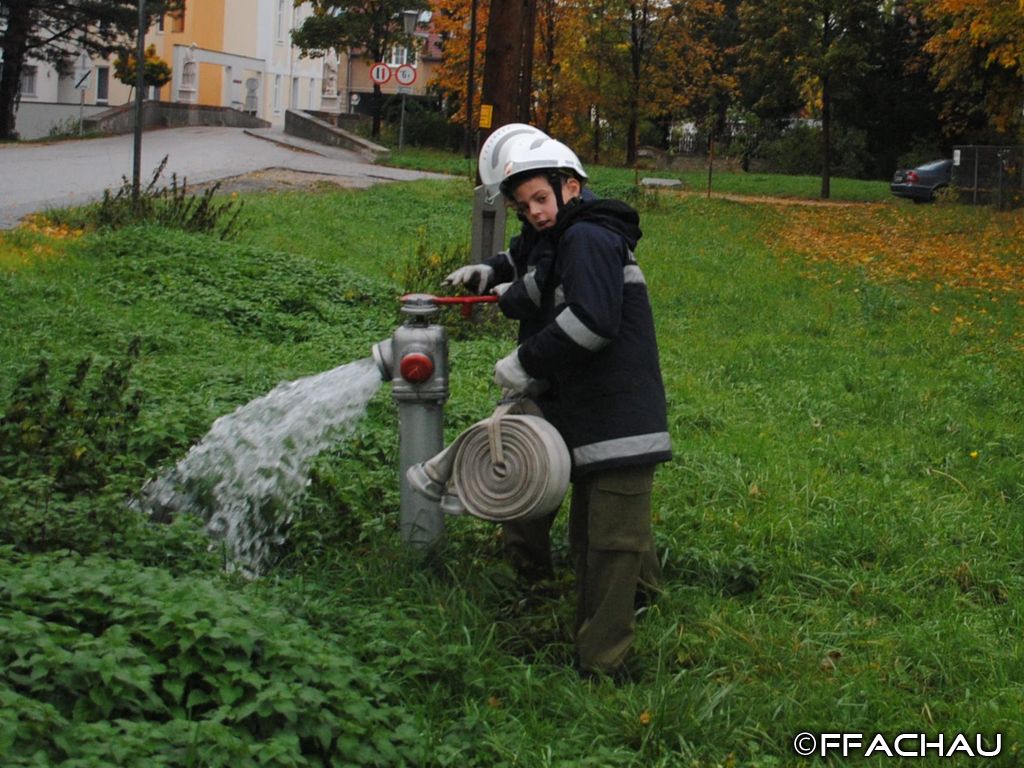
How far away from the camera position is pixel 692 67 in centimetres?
5053

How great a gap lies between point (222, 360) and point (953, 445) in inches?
164

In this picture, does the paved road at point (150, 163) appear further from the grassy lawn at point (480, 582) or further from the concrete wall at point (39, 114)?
the concrete wall at point (39, 114)

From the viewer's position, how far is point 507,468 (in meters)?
4.80

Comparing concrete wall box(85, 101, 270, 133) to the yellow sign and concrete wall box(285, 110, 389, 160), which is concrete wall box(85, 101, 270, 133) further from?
the yellow sign

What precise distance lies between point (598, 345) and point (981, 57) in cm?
3356

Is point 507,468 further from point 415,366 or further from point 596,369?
point 415,366

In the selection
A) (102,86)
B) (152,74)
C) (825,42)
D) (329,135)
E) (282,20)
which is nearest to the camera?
(825,42)

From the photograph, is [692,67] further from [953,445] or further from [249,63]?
[953,445]

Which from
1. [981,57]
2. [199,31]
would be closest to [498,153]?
[981,57]

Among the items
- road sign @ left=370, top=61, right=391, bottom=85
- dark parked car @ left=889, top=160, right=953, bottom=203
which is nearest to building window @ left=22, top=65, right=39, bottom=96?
road sign @ left=370, top=61, right=391, bottom=85

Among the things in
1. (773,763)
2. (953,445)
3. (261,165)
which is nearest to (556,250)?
(773,763)

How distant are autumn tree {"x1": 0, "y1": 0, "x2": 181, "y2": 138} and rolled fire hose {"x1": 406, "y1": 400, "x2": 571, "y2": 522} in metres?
42.7

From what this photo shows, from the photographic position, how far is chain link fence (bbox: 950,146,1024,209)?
32.5 meters

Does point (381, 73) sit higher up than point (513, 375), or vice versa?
point (381, 73)
